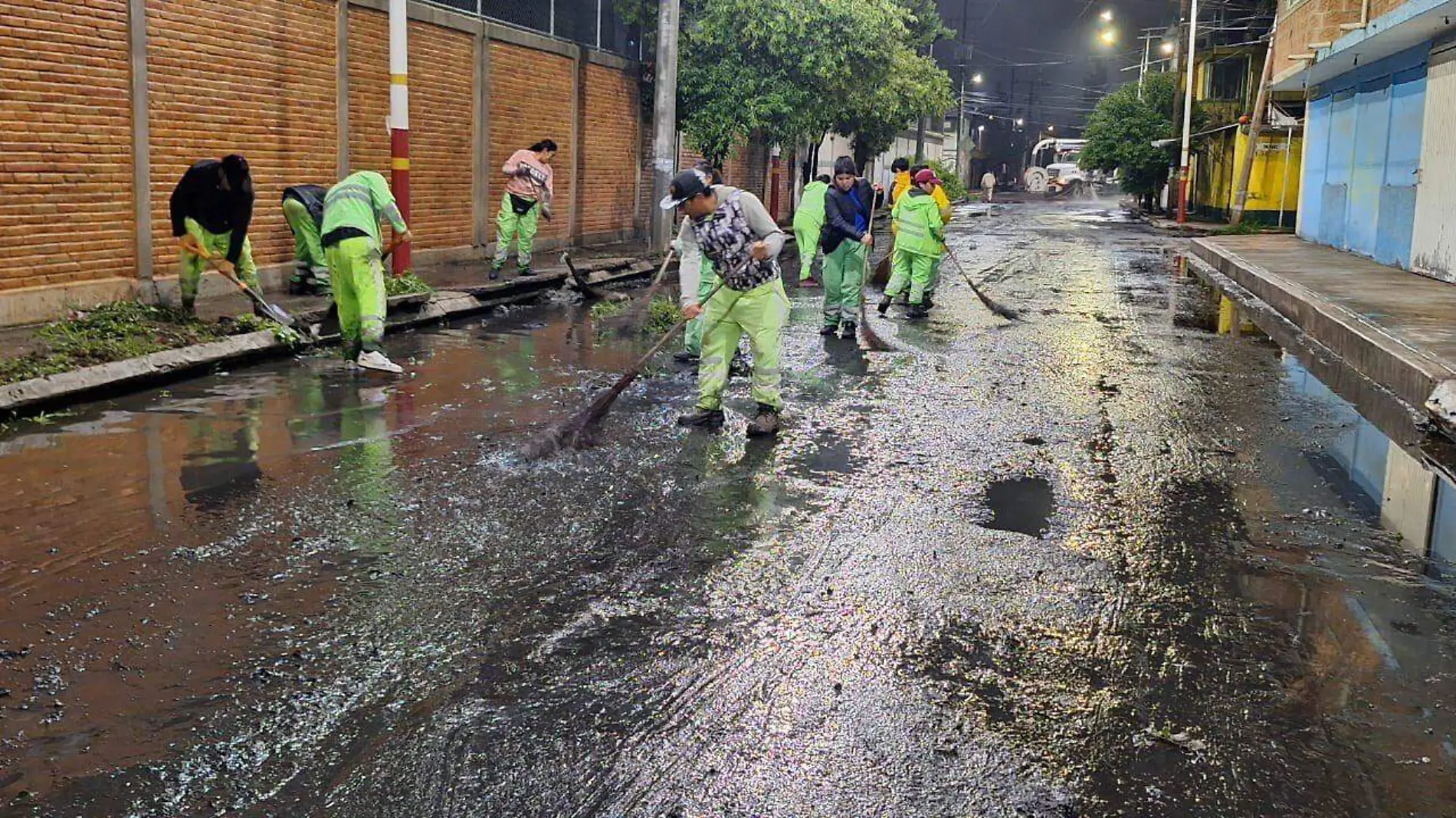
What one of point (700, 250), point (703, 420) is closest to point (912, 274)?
point (700, 250)

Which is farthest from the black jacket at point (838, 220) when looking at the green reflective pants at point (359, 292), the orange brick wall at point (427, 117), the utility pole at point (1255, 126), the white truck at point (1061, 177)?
the white truck at point (1061, 177)

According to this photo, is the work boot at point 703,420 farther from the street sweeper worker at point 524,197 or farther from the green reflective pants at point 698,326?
the street sweeper worker at point 524,197

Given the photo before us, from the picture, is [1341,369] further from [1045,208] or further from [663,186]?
[1045,208]

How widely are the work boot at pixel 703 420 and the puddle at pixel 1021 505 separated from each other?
6.51 ft

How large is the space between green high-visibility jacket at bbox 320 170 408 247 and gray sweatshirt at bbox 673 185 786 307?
224 cm

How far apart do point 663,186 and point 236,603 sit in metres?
17.1

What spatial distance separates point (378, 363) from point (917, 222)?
6252 millimetres

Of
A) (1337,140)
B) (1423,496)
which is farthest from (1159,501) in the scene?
(1337,140)

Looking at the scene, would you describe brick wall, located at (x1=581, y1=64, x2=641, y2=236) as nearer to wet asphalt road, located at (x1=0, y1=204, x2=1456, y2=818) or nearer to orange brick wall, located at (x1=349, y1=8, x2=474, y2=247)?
orange brick wall, located at (x1=349, y1=8, x2=474, y2=247)

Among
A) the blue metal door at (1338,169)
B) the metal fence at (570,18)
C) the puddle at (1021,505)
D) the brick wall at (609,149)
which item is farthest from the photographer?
the blue metal door at (1338,169)

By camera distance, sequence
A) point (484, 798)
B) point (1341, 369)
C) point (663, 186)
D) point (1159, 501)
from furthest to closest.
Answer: point (663, 186) → point (1341, 369) → point (1159, 501) → point (484, 798)

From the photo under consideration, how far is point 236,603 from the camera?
4.88 metres

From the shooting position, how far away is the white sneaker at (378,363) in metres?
10.2

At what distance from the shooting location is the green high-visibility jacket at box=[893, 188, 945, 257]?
14.1 m
